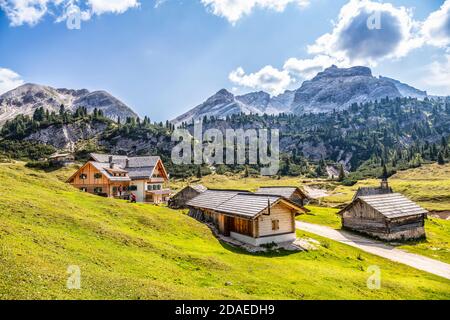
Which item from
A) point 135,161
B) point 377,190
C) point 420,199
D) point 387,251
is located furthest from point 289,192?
point 420,199

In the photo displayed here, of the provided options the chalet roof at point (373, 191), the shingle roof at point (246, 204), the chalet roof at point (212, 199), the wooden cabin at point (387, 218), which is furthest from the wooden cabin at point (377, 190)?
the shingle roof at point (246, 204)

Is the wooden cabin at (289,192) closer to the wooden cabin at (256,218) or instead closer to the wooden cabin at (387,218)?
the wooden cabin at (387,218)

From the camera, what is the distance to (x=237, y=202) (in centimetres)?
4481

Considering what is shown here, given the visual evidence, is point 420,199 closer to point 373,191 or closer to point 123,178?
point 373,191

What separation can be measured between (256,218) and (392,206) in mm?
32319

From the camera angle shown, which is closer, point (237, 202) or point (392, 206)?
point (237, 202)

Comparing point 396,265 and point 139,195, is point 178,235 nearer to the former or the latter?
point 396,265

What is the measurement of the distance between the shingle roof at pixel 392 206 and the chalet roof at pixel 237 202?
21.0m

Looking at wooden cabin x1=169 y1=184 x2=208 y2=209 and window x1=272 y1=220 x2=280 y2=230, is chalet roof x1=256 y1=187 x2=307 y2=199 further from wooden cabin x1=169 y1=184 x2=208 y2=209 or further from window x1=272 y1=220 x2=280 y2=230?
window x1=272 y1=220 x2=280 y2=230

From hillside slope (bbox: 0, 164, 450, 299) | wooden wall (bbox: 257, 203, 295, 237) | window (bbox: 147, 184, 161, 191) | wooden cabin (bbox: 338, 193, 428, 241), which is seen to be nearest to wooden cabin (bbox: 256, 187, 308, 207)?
wooden cabin (bbox: 338, 193, 428, 241)

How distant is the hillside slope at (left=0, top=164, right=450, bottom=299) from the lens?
17.4 m
